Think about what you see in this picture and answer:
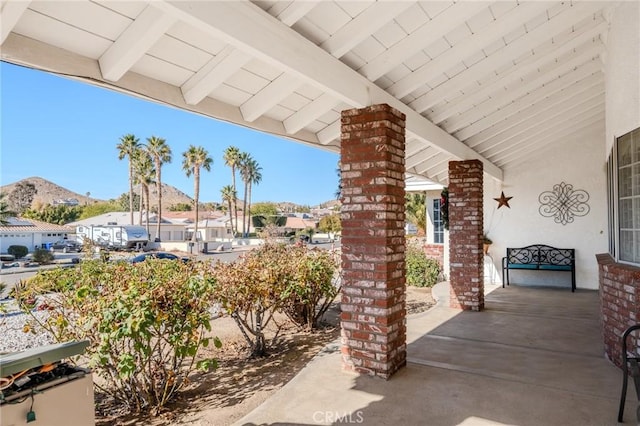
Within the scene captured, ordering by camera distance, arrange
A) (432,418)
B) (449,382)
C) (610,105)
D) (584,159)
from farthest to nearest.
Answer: (584,159)
(610,105)
(449,382)
(432,418)

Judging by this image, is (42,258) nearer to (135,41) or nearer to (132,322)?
(132,322)

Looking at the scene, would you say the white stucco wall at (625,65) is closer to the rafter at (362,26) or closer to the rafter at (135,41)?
the rafter at (362,26)

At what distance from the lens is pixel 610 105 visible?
453cm

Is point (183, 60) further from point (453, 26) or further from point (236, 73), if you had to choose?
point (453, 26)

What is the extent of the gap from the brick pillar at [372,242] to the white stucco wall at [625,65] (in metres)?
2.07

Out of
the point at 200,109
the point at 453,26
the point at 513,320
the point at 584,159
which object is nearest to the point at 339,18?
the point at 453,26

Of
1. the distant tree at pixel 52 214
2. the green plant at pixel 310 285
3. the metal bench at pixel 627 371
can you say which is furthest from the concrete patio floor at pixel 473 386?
the distant tree at pixel 52 214

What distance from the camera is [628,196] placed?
4016mm

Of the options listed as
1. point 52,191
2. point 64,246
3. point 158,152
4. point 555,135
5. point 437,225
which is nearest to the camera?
point 555,135

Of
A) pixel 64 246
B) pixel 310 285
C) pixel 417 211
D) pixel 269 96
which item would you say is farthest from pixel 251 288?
pixel 64 246

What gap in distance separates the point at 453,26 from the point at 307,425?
319 centimetres

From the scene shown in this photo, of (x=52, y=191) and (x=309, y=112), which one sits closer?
(x=309, y=112)

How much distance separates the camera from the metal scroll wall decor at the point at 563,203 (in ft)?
28.1
